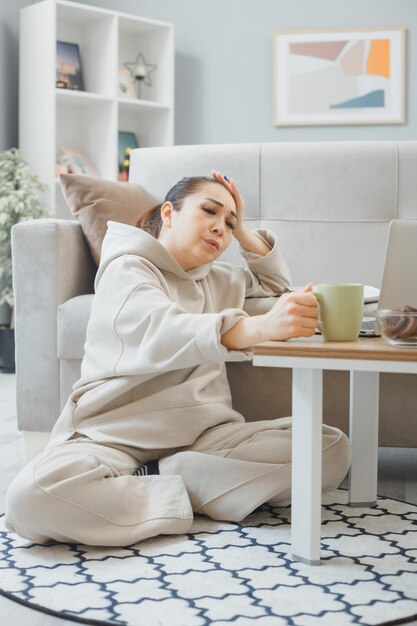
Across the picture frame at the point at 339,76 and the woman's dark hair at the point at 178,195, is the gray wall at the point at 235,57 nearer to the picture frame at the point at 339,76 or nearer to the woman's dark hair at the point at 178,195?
the picture frame at the point at 339,76

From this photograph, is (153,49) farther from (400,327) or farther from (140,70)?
(400,327)

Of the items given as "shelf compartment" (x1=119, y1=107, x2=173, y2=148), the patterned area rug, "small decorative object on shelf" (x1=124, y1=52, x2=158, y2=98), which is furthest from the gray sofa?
"small decorative object on shelf" (x1=124, y1=52, x2=158, y2=98)

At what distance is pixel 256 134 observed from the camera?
4762 mm

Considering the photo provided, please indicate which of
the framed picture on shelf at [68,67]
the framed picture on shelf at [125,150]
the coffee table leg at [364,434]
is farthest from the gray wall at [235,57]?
the coffee table leg at [364,434]

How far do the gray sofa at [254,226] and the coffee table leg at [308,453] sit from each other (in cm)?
74

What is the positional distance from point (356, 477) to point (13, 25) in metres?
3.55

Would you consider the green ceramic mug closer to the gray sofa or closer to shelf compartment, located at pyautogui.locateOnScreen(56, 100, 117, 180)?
the gray sofa

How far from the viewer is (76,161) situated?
14.8 ft

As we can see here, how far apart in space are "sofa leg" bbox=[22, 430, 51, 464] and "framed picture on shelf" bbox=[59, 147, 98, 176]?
7.94 feet

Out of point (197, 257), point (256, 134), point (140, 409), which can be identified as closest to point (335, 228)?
point (197, 257)

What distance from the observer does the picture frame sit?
4594mm

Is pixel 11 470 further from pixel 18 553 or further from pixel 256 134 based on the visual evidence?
pixel 256 134

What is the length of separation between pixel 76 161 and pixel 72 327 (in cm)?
249

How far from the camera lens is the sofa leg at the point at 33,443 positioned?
223cm
